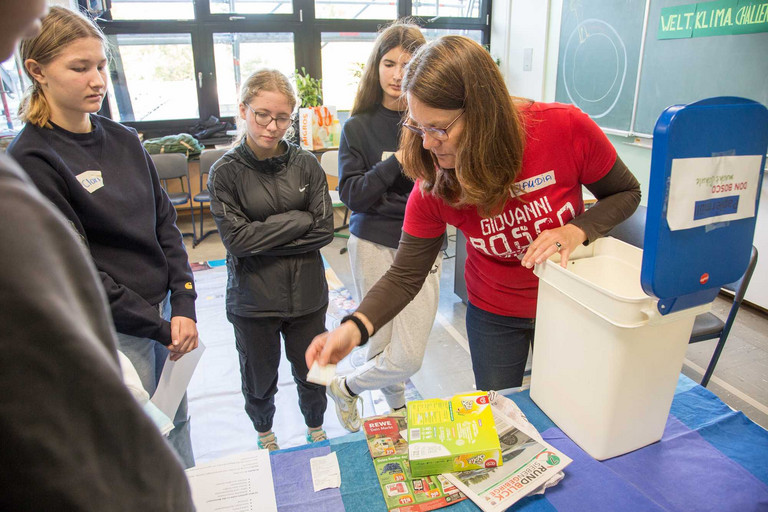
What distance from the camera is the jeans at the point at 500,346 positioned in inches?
49.9

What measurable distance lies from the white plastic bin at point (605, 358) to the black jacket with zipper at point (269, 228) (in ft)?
2.81

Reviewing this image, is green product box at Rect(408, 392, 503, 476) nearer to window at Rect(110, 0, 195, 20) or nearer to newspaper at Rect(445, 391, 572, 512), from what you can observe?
newspaper at Rect(445, 391, 572, 512)

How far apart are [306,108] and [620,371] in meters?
4.10

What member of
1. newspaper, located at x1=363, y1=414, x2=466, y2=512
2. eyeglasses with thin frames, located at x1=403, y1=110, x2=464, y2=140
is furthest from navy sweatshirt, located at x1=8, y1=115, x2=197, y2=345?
eyeglasses with thin frames, located at x1=403, y1=110, x2=464, y2=140

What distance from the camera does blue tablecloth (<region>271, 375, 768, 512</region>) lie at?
851 millimetres

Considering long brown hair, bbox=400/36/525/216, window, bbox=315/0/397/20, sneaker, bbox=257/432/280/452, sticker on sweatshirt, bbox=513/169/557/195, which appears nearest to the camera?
long brown hair, bbox=400/36/525/216

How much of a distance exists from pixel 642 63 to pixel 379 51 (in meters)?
2.73

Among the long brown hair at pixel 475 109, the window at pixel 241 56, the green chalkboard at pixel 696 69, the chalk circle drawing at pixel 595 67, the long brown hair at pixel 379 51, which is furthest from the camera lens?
the window at pixel 241 56

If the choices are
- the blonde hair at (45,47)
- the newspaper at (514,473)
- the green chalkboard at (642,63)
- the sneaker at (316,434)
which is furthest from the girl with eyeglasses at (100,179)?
the green chalkboard at (642,63)

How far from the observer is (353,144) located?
5.88 feet

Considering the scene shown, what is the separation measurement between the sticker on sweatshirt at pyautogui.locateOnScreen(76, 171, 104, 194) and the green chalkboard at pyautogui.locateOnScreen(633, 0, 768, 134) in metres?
3.16

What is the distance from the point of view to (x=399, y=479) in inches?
36.3

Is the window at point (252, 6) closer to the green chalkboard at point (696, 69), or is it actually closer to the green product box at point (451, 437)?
the green chalkboard at point (696, 69)

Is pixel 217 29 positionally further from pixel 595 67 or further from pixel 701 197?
pixel 701 197
